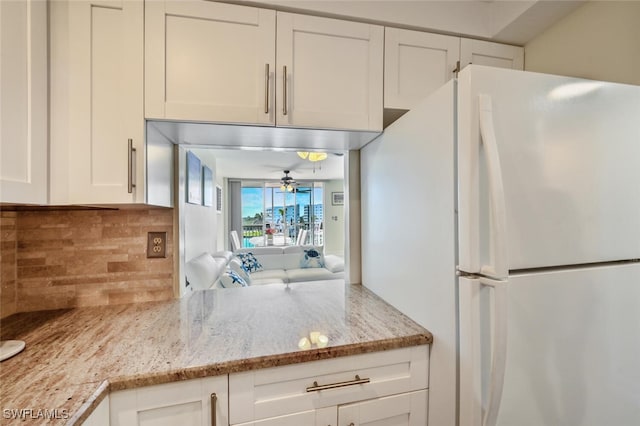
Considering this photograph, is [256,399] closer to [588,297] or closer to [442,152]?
[442,152]

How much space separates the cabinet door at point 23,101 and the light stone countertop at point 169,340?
50 cm

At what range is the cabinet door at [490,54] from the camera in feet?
4.25

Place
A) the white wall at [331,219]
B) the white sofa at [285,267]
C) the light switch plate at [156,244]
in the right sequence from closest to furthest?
the light switch plate at [156,244] < the white sofa at [285,267] < the white wall at [331,219]

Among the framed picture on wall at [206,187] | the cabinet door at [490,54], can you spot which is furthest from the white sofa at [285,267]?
the cabinet door at [490,54]

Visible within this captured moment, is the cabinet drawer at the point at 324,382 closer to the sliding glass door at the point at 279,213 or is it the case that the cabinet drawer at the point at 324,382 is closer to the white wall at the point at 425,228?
the white wall at the point at 425,228

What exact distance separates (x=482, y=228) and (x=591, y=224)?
0.41 metres

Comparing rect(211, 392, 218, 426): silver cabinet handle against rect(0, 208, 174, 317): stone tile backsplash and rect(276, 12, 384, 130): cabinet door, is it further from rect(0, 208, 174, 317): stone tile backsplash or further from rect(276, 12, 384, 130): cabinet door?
rect(276, 12, 384, 130): cabinet door

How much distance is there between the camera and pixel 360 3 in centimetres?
116

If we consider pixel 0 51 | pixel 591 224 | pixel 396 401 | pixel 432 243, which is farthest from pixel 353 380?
pixel 0 51

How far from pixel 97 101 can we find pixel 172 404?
1037 millimetres

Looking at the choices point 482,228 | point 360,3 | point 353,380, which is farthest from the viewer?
point 360,3

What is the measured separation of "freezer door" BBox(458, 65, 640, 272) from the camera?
0.75 m

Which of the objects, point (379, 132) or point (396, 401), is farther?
point (379, 132)

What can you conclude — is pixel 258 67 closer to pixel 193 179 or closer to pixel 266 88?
pixel 266 88
